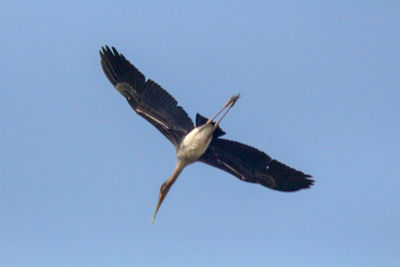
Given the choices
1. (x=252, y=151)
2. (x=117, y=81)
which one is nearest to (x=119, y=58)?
(x=117, y=81)

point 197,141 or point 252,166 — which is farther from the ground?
point 252,166

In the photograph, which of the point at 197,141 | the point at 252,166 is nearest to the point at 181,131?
the point at 197,141

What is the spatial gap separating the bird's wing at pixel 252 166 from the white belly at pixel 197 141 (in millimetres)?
535

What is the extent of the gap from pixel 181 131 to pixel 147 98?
1.61 metres

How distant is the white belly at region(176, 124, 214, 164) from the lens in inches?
1355

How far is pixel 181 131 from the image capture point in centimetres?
3491

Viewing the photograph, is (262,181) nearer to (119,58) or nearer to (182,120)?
(182,120)

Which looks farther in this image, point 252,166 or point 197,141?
point 252,166

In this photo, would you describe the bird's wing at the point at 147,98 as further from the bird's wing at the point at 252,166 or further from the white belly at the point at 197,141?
the bird's wing at the point at 252,166

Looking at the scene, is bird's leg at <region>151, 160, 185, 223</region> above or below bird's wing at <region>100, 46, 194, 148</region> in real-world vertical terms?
below

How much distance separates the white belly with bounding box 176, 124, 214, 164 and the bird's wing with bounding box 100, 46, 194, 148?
1.56 ft

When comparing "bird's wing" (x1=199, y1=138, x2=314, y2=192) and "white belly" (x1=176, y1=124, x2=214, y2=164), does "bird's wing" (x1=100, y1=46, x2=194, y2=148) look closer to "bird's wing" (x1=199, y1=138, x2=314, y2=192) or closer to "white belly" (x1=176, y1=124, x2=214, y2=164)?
"white belly" (x1=176, y1=124, x2=214, y2=164)

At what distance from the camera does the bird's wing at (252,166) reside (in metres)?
34.3

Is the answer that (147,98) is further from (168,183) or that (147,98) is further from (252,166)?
(252,166)
